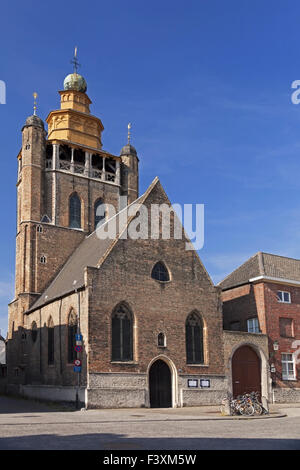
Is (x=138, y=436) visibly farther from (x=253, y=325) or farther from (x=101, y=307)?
(x=253, y=325)

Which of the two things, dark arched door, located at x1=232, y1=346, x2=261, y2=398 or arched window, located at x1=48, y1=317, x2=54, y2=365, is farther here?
arched window, located at x1=48, y1=317, x2=54, y2=365

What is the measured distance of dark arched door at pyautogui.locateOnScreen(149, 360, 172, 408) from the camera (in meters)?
30.6

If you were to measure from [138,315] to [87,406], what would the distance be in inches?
235

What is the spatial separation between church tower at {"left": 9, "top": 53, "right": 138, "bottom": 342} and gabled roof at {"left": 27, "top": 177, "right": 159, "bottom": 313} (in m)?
1.52

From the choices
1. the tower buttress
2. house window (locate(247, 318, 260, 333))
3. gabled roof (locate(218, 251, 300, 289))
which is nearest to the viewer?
house window (locate(247, 318, 260, 333))

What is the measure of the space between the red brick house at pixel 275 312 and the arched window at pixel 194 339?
18.0ft

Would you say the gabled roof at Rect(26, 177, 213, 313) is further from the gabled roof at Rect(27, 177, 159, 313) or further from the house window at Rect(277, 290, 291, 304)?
the house window at Rect(277, 290, 291, 304)

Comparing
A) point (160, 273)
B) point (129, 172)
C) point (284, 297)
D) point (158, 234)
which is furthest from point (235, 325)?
point (129, 172)

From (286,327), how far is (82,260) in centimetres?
1526

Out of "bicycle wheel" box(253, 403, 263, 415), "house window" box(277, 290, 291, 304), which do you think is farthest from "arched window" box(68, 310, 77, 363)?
"house window" box(277, 290, 291, 304)

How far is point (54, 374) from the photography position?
110ft
